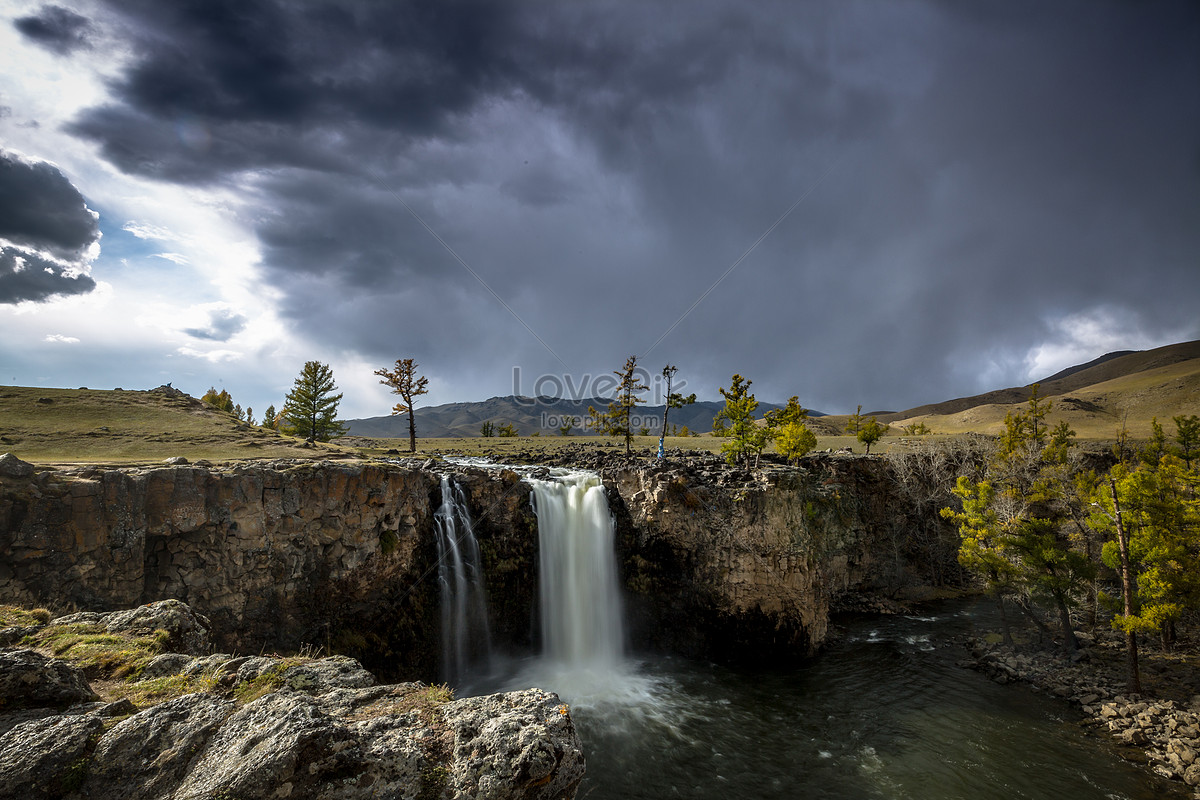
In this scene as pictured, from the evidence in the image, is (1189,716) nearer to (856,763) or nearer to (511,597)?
(856,763)

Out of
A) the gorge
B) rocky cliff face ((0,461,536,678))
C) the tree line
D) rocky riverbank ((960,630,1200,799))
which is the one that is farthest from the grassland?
rocky riverbank ((960,630,1200,799))

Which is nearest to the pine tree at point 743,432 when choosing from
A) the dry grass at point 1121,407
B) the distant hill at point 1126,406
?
the distant hill at point 1126,406

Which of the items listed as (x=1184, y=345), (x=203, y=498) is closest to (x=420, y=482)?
(x=203, y=498)

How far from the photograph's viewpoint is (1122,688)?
20281 mm

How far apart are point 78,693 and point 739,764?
18789mm

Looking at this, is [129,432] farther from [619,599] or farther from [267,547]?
[619,599]

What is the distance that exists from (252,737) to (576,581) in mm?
22412

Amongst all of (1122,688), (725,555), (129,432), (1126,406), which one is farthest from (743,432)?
(1126,406)

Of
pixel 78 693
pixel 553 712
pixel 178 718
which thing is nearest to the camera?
pixel 178 718

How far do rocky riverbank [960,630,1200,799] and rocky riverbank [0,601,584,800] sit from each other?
23.2m

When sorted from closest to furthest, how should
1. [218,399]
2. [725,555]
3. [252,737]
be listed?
1. [252,737]
2. [725,555]
3. [218,399]

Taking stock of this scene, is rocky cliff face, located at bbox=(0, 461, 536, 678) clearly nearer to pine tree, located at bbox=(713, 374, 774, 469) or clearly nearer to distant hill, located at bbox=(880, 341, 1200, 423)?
pine tree, located at bbox=(713, 374, 774, 469)

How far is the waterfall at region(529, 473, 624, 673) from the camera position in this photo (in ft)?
86.0

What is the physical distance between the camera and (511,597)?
2670 cm
